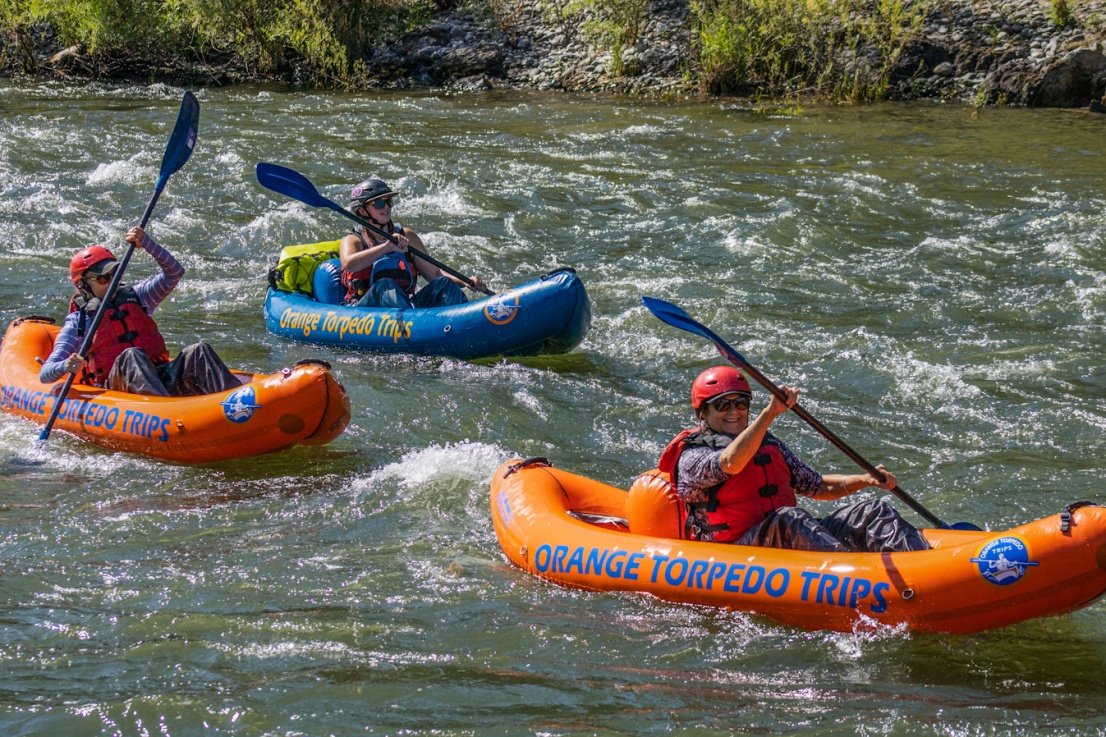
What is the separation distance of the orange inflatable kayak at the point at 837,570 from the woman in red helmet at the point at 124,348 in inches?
88.1

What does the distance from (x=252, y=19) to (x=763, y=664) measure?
664 inches

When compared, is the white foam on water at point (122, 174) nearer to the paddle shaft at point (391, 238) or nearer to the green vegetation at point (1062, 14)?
the paddle shaft at point (391, 238)

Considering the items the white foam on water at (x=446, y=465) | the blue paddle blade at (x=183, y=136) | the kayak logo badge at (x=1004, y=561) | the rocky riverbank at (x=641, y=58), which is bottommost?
the white foam on water at (x=446, y=465)

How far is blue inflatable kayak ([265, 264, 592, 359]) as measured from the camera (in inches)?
293

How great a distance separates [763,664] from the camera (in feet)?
13.0

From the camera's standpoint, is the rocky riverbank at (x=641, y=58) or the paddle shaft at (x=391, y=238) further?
the rocky riverbank at (x=641, y=58)

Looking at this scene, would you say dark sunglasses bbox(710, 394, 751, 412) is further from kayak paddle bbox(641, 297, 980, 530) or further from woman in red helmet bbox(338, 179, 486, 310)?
woman in red helmet bbox(338, 179, 486, 310)

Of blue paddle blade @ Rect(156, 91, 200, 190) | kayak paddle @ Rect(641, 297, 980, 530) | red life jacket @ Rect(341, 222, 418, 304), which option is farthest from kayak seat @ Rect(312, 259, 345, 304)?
kayak paddle @ Rect(641, 297, 980, 530)

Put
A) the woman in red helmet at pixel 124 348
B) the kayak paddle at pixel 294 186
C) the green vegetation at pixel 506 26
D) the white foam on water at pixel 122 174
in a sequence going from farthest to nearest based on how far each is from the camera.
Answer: the green vegetation at pixel 506 26
the white foam on water at pixel 122 174
the kayak paddle at pixel 294 186
the woman in red helmet at pixel 124 348

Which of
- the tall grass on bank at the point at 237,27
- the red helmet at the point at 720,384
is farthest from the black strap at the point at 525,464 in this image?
the tall grass on bank at the point at 237,27

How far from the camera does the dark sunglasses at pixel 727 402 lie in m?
4.44

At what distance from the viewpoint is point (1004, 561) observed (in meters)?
3.94

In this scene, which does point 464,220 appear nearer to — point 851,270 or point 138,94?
point 851,270

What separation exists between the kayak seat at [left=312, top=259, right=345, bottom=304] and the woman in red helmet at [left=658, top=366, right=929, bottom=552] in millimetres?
4345
